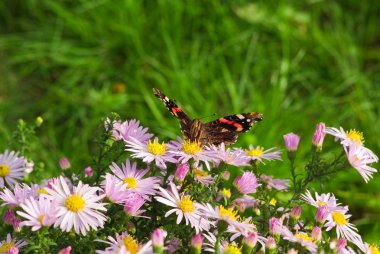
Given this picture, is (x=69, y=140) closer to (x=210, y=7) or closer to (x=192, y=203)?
(x=210, y=7)

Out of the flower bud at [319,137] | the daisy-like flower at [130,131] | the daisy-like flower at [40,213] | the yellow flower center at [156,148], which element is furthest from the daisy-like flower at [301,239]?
the daisy-like flower at [40,213]

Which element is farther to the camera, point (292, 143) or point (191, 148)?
point (292, 143)

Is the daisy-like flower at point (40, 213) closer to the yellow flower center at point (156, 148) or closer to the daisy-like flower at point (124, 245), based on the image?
the daisy-like flower at point (124, 245)

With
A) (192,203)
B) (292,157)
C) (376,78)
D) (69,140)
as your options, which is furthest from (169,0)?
(192,203)

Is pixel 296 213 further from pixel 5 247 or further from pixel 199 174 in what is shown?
pixel 5 247

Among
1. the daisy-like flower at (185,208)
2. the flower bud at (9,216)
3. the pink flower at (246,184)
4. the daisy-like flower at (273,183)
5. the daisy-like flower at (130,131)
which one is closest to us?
the daisy-like flower at (185,208)

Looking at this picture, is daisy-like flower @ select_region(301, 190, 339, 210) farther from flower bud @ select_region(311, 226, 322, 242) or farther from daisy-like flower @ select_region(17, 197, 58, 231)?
daisy-like flower @ select_region(17, 197, 58, 231)

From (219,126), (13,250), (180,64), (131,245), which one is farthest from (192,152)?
(180,64)
